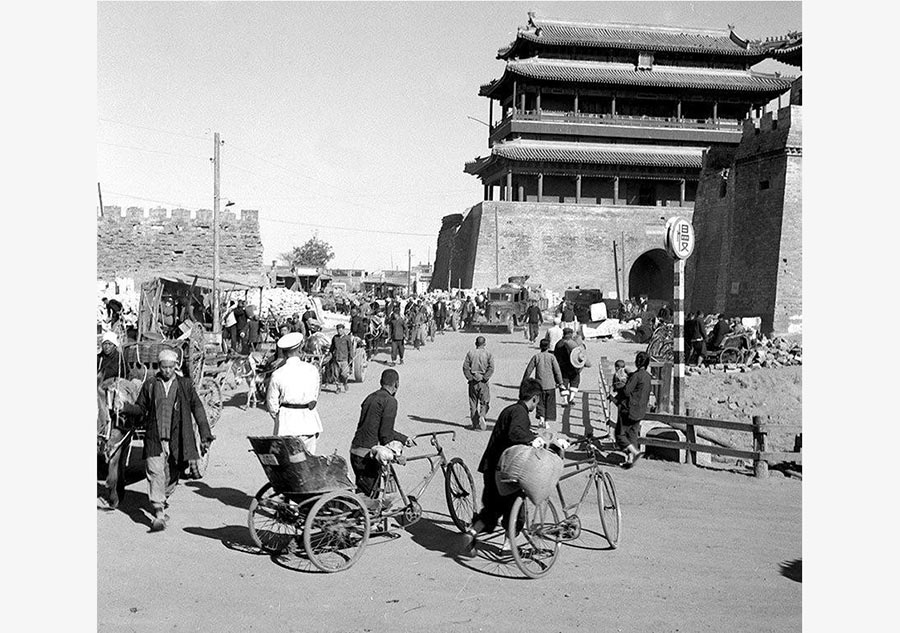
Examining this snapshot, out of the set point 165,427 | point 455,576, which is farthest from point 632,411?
point 165,427

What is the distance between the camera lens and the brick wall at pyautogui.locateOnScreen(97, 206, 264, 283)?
25.7 meters

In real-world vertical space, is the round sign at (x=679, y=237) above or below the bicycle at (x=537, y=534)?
above

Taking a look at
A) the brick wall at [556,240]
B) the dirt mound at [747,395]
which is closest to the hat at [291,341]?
the dirt mound at [747,395]

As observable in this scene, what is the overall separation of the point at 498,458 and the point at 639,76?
38.8m

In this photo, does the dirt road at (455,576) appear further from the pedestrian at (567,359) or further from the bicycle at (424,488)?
the pedestrian at (567,359)

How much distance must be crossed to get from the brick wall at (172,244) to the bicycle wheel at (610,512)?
20768 mm

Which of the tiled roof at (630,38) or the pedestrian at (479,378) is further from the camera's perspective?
the tiled roof at (630,38)

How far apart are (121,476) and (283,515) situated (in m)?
1.89

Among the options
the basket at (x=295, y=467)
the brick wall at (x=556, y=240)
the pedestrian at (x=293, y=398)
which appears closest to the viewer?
the basket at (x=295, y=467)

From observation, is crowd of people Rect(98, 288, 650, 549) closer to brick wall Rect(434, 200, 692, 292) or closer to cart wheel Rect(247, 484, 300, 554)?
cart wheel Rect(247, 484, 300, 554)

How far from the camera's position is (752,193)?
24.6 meters

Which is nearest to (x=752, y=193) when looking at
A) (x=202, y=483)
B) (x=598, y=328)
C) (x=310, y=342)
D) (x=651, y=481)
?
(x=598, y=328)

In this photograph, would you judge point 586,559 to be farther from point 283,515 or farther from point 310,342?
point 310,342

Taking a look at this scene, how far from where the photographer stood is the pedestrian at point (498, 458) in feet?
18.1
